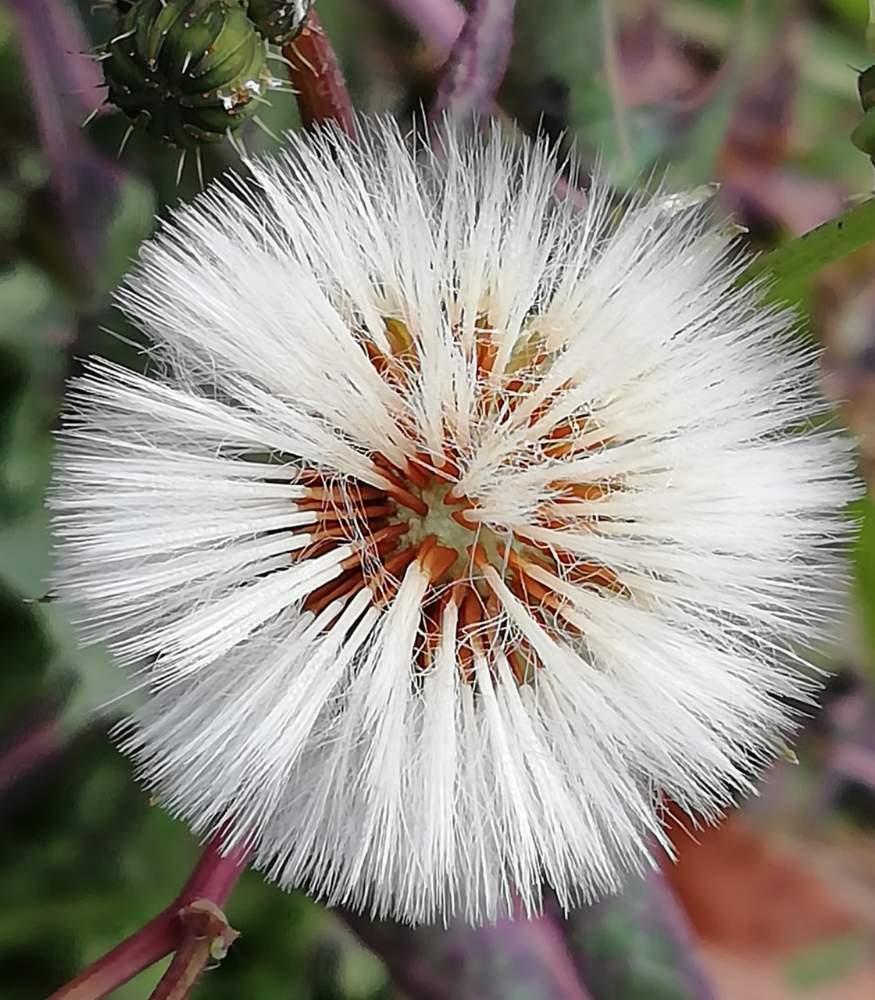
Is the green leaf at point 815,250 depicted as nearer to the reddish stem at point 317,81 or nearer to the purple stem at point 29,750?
the reddish stem at point 317,81

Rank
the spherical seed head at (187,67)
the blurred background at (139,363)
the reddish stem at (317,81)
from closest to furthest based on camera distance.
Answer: the spherical seed head at (187,67) → the reddish stem at (317,81) → the blurred background at (139,363)

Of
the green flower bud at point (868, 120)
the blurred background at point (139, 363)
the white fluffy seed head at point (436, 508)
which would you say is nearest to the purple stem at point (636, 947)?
the blurred background at point (139, 363)

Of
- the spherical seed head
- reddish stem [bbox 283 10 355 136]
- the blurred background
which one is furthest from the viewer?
the blurred background

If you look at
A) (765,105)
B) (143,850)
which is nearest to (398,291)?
(143,850)

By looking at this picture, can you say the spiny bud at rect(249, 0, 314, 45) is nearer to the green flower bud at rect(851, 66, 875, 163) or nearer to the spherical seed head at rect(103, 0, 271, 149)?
the spherical seed head at rect(103, 0, 271, 149)

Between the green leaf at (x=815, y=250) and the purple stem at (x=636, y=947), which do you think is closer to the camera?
the green leaf at (x=815, y=250)

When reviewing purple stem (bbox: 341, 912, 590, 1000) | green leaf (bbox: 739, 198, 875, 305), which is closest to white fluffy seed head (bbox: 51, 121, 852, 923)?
green leaf (bbox: 739, 198, 875, 305)

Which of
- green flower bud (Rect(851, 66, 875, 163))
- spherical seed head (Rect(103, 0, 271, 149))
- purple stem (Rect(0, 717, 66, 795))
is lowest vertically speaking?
purple stem (Rect(0, 717, 66, 795))
